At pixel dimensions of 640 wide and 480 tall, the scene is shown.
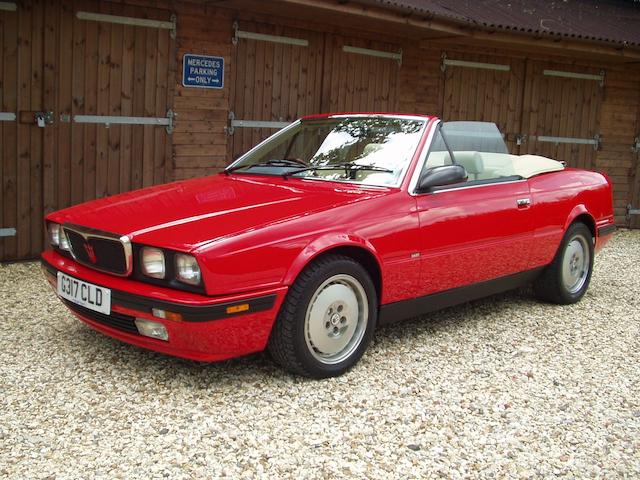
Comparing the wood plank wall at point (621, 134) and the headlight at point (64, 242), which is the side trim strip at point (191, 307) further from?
the wood plank wall at point (621, 134)

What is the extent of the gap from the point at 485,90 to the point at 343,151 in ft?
20.5

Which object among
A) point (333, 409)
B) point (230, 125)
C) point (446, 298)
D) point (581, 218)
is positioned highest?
point (230, 125)

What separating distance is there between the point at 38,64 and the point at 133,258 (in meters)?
3.77

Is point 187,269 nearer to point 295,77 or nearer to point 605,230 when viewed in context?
point 605,230

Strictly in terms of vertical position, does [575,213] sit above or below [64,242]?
above

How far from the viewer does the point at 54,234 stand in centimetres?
437

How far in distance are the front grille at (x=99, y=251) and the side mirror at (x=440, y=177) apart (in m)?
1.82

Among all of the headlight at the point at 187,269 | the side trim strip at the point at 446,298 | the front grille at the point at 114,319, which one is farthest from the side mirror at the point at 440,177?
the front grille at the point at 114,319

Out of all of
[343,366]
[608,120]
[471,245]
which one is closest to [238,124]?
[471,245]

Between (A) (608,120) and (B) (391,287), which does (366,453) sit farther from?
(A) (608,120)

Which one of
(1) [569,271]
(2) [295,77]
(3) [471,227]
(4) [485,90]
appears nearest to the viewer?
(3) [471,227]

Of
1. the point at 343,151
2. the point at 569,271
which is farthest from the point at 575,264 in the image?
the point at 343,151

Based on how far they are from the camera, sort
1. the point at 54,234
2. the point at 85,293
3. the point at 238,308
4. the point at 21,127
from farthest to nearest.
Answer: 1. the point at 21,127
2. the point at 54,234
3. the point at 85,293
4. the point at 238,308

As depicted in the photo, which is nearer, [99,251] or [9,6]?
[99,251]
